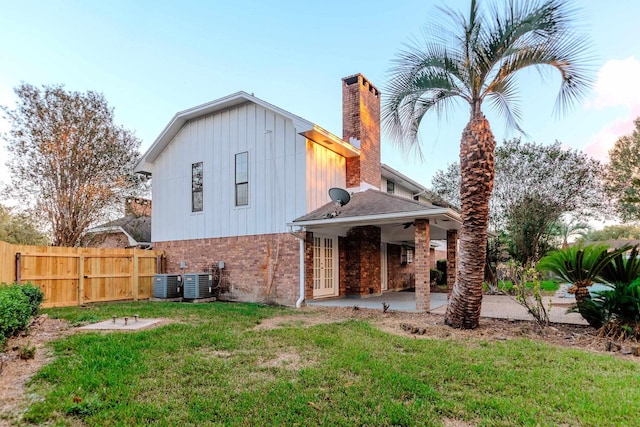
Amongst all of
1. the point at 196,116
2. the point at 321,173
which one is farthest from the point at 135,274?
the point at 321,173

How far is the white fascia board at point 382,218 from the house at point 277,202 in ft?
0.10

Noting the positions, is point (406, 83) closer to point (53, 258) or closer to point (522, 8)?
point (522, 8)

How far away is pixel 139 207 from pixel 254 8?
11.8 meters

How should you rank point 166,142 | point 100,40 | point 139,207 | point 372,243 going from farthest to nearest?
point 139,207 → point 166,142 → point 372,243 → point 100,40

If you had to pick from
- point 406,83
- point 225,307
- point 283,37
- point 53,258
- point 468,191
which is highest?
point 283,37

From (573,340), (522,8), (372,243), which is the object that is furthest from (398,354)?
(372,243)

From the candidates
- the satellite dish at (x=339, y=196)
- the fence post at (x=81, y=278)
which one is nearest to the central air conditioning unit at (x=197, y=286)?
the fence post at (x=81, y=278)

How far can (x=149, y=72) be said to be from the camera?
1448cm

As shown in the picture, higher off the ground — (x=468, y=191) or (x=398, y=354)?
(x=468, y=191)

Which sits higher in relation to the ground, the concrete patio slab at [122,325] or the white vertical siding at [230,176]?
the white vertical siding at [230,176]

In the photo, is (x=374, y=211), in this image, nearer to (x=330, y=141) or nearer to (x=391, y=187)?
(x=330, y=141)

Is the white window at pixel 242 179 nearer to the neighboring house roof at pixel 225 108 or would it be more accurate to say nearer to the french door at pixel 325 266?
the neighboring house roof at pixel 225 108

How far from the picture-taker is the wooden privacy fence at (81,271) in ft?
32.7

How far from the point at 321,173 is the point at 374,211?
2.81 meters
